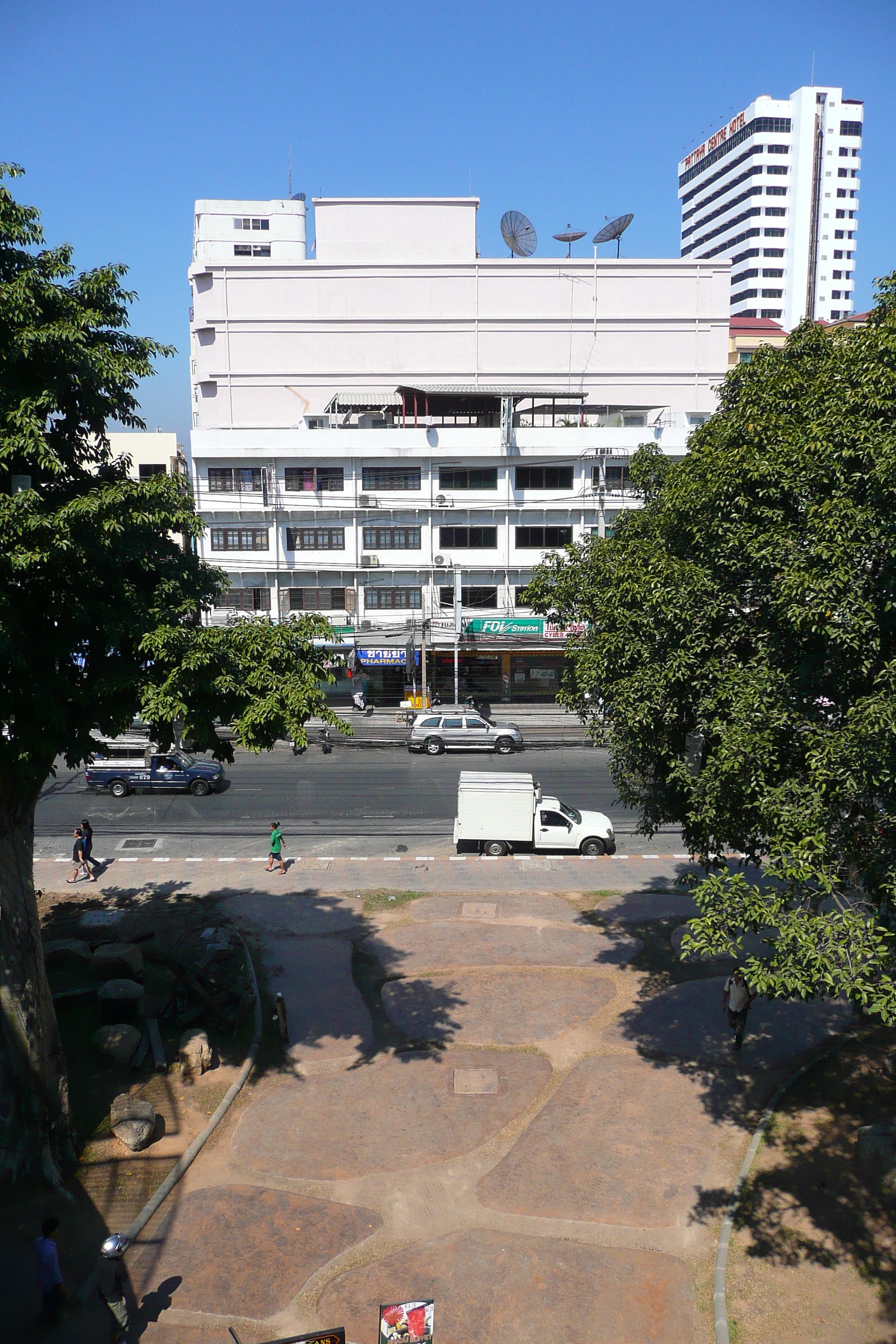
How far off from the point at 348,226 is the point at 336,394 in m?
12.4

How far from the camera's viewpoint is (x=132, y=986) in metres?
13.8

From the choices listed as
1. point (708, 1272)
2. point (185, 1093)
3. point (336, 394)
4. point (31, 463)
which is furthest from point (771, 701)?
point (336, 394)

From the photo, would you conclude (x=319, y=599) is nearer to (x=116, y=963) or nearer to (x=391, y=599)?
(x=391, y=599)

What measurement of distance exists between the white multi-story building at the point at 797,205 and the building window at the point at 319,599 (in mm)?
82174

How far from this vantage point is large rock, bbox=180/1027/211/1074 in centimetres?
1273

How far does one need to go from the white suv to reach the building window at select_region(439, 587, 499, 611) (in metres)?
9.79

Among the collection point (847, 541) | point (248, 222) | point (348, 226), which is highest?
point (248, 222)

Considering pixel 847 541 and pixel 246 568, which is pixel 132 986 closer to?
pixel 847 541

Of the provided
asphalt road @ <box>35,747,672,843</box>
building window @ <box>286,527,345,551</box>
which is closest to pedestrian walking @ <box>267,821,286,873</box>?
asphalt road @ <box>35,747,672,843</box>

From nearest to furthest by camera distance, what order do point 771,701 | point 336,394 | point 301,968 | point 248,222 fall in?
1. point 771,701
2. point 301,968
3. point 336,394
4. point 248,222

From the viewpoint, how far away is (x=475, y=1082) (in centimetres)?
1268

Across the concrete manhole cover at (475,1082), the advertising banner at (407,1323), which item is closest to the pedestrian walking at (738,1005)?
the concrete manhole cover at (475,1082)

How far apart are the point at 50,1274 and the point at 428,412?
41.1 meters

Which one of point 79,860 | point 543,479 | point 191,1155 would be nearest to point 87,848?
point 79,860
